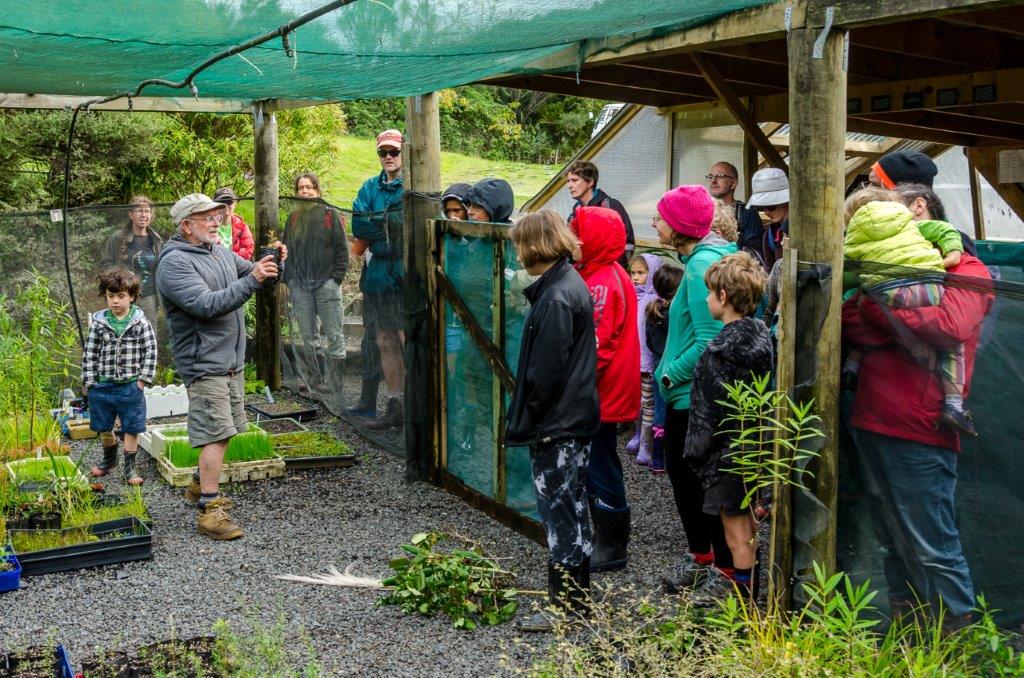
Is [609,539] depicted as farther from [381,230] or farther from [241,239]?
[241,239]

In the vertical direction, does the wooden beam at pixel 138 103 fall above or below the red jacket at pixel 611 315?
above

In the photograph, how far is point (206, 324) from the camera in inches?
231

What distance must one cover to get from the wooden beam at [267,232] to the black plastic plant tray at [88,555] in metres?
4.56

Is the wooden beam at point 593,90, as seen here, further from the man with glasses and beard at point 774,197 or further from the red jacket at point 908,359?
the red jacket at point 908,359

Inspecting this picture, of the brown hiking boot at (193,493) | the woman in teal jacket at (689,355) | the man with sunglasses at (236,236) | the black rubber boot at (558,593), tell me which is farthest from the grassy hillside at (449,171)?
the black rubber boot at (558,593)

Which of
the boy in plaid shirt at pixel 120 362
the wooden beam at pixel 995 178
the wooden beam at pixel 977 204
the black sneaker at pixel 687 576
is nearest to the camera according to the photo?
the black sneaker at pixel 687 576

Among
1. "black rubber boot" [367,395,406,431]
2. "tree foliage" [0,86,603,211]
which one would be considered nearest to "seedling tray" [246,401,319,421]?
"black rubber boot" [367,395,406,431]

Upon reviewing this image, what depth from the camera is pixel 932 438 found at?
3.48 metres

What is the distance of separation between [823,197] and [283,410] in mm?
6486

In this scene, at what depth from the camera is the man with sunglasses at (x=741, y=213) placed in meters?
6.97

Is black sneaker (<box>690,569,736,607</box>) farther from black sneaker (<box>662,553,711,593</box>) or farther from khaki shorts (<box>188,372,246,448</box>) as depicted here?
khaki shorts (<box>188,372,246,448</box>)

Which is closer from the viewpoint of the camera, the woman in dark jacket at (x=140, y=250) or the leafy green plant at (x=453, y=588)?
the leafy green plant at (x=453, y=588)

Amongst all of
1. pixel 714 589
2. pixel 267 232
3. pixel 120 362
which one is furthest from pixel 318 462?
pixel 714 589

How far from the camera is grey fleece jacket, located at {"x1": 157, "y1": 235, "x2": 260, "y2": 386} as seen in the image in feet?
18.7
